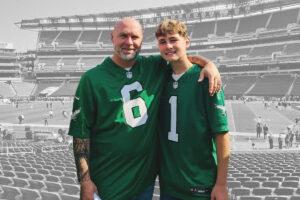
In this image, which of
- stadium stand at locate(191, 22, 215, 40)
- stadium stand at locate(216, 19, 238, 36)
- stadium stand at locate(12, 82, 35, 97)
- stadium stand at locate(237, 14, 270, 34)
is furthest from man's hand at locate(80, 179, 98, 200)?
stadium stand at locate(191, 22, 215, 40)

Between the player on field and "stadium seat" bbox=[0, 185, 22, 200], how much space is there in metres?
4.06

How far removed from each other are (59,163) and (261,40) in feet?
172

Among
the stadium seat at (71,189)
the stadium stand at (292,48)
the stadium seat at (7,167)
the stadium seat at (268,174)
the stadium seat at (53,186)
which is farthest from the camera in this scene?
the stadium stand at (292,48)

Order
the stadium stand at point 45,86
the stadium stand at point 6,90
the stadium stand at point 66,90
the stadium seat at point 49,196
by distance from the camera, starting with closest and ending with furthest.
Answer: the stadium seat at point 49,196, the stadium stand at point 66,90, the stadium stand at point 6,90, the stadium stand at point 45,86

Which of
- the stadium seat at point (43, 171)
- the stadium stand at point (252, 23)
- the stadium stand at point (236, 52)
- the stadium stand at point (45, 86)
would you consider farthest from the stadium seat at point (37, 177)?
the stadium stand at point (252, 23)

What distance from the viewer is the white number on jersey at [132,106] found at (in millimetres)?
2834

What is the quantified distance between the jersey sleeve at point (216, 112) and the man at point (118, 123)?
0.41 metres

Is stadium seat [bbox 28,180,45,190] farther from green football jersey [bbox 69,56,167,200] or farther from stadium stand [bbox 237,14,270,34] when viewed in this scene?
stadium stand [bbox 237,14,270,34]

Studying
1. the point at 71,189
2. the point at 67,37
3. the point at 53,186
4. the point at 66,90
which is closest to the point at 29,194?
the point at 71,189

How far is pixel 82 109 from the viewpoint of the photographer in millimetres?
2781

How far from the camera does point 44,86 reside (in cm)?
6334

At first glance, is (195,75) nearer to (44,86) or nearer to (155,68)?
(155,68)

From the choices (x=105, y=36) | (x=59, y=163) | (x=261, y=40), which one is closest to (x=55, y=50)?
(x=105, y=36)

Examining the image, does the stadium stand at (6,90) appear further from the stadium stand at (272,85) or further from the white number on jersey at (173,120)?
the white number on jersey at (173,120)
